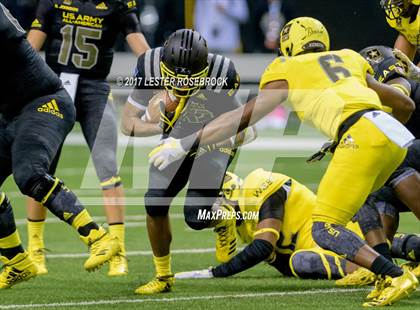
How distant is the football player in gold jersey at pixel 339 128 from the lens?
5.04 m

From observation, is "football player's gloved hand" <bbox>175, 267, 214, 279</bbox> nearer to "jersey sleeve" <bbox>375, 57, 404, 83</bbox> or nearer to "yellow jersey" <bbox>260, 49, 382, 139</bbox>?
"yellow jersey" <bbox>260, 49, 382, 139</bbox>

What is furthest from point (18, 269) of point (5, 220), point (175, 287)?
point (175, 287)

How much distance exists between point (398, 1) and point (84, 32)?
2203 mm

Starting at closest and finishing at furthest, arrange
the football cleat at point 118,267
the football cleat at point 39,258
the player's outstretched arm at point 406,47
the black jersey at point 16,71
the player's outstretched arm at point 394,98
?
the player's outstretched arm at point 394,98, the black jersey at point 16,71, the football cleat at point 118,267, the football cleat at point 39,258, the player's outstretched arm at point 406,47

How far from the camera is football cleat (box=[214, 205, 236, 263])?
21.9 ft

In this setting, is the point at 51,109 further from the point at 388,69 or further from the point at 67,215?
the point at 388,69

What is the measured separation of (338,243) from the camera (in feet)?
16.7

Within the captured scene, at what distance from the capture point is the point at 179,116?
20.0ft

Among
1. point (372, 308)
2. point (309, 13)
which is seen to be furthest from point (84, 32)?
point (309, 13)

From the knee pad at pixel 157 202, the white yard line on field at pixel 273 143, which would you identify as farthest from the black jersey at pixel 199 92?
the white yard line on field at pixel 273 143

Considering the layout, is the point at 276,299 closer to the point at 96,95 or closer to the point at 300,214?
the point at 300,214

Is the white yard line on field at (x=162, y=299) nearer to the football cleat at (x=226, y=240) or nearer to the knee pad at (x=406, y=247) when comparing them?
the knee pad at (x=406, y=247)

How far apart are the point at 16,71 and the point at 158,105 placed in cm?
92

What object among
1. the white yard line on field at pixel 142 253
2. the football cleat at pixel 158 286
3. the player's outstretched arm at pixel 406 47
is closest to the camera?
the football cleat at pixel 158 286
